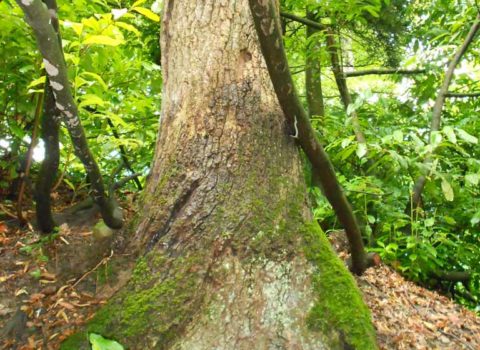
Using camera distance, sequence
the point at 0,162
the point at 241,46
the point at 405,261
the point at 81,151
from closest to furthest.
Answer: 1. the point at 81,151
2. the point at 241,46
3. the point at 0,162
4. the point at 405,261

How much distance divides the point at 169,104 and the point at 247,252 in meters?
1.04

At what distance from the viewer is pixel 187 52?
257 cm

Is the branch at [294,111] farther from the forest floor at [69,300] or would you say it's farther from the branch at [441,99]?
the branch at [441,99]

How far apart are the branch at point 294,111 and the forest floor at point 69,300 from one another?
1.49ft

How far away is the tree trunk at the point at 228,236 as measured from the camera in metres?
1.86

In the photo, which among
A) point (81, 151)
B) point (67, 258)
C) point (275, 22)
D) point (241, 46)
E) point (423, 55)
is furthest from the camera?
point (423, 55)

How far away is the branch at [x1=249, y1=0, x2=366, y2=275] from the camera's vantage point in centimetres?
169

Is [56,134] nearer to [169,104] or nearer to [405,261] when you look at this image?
[169,104]

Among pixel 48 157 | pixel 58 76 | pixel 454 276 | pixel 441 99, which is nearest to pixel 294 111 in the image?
pixel 58 76

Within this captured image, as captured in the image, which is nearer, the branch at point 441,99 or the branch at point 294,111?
the branch at point 294,111

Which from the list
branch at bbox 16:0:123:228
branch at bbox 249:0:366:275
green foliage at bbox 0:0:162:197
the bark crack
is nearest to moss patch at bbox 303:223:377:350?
branch at bbox 249:0:366:275

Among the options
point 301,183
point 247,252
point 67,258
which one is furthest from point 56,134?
point 301,183

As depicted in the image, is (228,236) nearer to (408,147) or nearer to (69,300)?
(69,300)

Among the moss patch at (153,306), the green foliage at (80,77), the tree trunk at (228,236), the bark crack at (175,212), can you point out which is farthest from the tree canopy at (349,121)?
the moss patch at (153,306)
